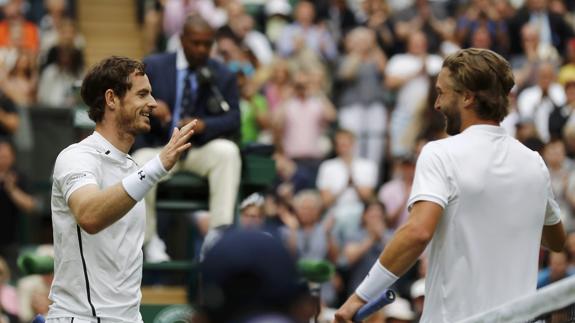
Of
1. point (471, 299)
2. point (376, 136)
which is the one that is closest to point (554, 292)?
point (471, 299)

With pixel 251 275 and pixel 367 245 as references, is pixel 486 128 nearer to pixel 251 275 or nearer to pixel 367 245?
pixel 251 275

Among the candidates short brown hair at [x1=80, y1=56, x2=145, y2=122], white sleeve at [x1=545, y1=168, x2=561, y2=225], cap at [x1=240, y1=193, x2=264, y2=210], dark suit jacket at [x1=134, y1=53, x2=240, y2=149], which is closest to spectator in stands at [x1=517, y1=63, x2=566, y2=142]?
cap at [x1=240, y1=193, x2=264, y2=210]

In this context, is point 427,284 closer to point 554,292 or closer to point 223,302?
point 554,292

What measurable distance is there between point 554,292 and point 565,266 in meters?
6.92

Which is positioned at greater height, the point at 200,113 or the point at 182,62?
the point at 182,62

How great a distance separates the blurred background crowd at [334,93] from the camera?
14219mm

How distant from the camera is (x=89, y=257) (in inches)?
249

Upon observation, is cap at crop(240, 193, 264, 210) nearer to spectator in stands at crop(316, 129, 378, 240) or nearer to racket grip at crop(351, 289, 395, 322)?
spectator in stands at crop(316, 129, 378, 240)

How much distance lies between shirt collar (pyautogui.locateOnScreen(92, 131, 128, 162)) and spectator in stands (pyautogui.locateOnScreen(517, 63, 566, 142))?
902 centimetres

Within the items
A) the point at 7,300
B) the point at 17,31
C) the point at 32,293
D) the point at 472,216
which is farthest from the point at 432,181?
the point at 17,31

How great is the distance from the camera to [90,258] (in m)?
6.31

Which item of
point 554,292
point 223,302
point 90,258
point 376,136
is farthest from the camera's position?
point 376,136

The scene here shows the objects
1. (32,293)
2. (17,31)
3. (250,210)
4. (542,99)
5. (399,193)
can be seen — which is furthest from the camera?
(17,31)

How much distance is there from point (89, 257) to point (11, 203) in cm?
906
